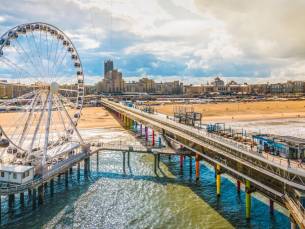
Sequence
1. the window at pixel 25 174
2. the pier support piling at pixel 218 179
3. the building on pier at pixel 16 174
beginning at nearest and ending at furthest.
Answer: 1. the building on pier at pixel 16 174
2. the window at pixel 25 174
3. the pier support piling at pixel 218 179

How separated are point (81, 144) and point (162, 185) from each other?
12556mm

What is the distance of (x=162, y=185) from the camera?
41.0 metres

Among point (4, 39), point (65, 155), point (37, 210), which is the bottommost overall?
point (37, 210)

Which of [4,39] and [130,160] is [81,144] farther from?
[4,39]

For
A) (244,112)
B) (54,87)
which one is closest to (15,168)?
(54,87)

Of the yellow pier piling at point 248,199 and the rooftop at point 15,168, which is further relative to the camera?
the rooftop at point 15,168

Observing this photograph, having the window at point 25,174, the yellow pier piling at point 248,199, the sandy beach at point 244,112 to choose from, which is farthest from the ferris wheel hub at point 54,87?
the sandy beach at point 244,112

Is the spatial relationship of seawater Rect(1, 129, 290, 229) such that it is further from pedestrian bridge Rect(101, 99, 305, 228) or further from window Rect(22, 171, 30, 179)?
window Rect(22, 171, 30, 179)

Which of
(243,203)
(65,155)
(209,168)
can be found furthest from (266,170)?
(65,155)

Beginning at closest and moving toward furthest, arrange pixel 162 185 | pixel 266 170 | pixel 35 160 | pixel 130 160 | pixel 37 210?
1. pixel 266 170
2. pixel 37 210
3. pixel 35 160
4. pixel 162 185
5. pixel 130 160

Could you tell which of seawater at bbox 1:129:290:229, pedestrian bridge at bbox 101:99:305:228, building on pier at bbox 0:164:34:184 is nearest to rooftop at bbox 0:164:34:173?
building on pier at bbox 0:164:34:184

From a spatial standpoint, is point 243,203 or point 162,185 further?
point 162,185

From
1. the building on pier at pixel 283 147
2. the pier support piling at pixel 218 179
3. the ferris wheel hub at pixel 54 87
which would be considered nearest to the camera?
the building on pier at pixel 283 147

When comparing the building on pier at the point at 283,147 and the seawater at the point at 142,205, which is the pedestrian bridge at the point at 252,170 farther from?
the seawater at the point at 142,205
